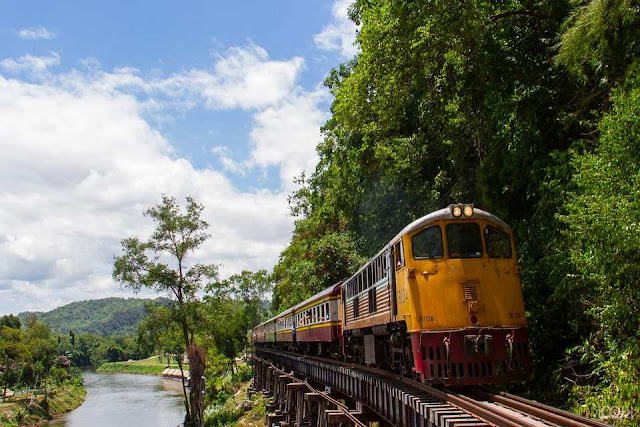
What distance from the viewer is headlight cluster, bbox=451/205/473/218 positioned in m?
10.2

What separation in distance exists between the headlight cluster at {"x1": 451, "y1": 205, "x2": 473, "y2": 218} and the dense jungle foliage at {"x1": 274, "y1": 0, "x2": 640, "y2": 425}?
1.71 metres

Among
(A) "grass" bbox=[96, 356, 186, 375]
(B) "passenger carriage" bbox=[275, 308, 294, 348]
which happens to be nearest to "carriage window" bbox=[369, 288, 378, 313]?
(B) "passenger carriage" bbox=[275, 308, 294, 348]

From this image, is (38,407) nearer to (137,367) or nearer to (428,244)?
(428,244)

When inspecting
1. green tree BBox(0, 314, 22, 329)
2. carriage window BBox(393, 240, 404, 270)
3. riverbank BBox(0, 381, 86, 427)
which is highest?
green tree BBox(0, 314, 22, 329)

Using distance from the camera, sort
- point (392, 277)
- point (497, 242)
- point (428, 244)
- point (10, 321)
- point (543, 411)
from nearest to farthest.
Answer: point (543, 411) → point (428, 244) → point (497, 242) → point (392, 277) → point (10, 321)

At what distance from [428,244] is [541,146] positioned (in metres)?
5.90

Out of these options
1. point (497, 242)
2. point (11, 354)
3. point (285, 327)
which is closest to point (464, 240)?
point (497, 242)

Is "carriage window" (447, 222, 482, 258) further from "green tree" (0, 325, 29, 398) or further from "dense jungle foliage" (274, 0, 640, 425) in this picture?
"green tree" (0, 325, 29, 398)

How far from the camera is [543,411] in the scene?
7102 mm

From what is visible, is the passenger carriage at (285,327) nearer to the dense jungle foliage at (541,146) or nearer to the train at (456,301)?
the dense jungle foliage at (541,146)

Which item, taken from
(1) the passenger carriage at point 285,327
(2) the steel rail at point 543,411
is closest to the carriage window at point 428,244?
(2) the steel rail at point 543,411

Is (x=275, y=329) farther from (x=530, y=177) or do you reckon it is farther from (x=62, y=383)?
(x=62, y=383)

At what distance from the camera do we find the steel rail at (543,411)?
21.1 feet

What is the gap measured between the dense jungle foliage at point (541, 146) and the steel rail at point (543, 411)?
1889 millimetres
